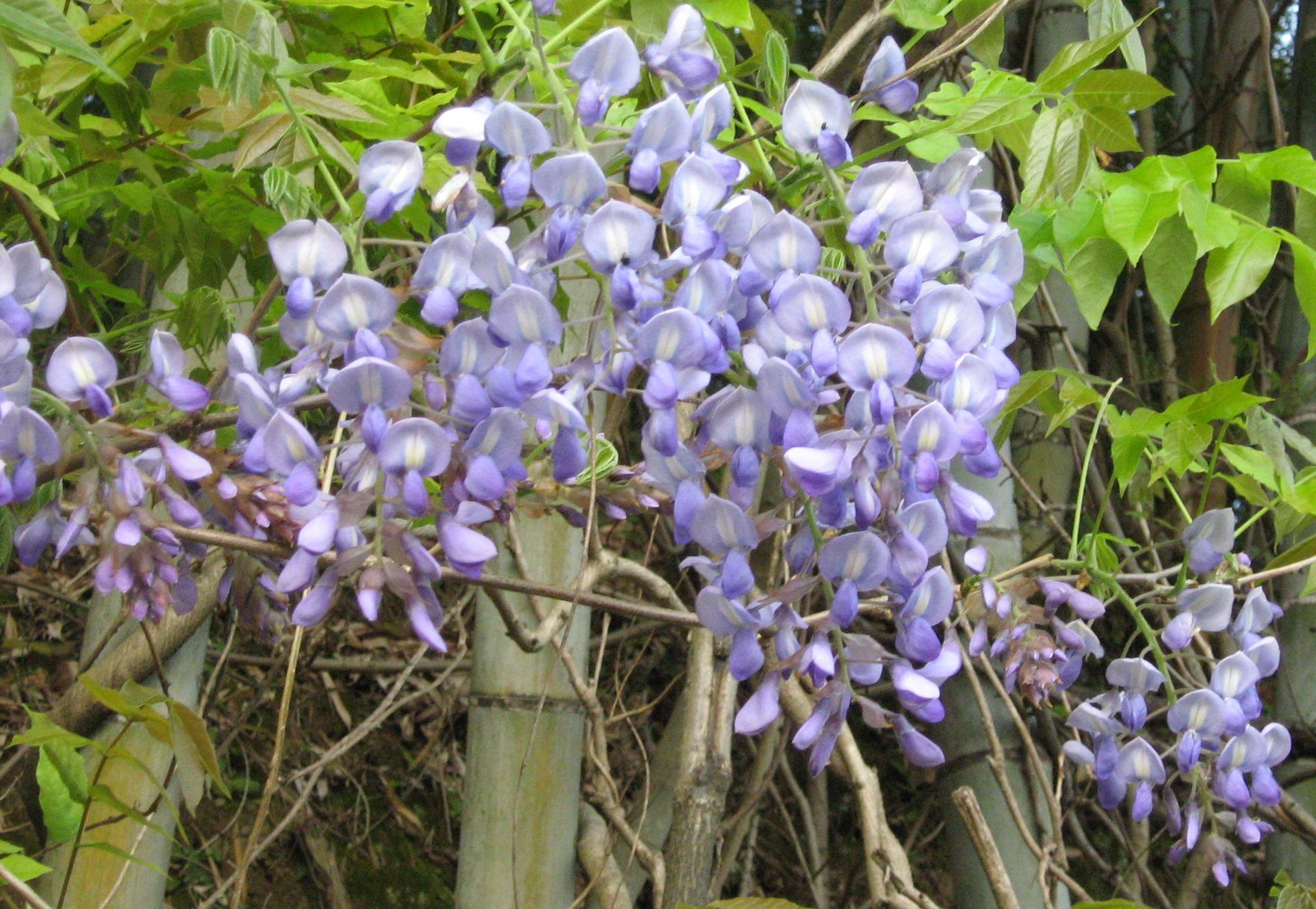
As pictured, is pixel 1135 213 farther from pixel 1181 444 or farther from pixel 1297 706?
pixel 1297 706

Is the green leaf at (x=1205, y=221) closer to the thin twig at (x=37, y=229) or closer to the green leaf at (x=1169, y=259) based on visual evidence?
the green leaf at (x=1169, y=259)

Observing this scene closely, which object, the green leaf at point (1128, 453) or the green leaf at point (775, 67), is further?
the green leaf at point (1128, 453)

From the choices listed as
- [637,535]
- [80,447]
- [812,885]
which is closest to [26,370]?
[80,447]

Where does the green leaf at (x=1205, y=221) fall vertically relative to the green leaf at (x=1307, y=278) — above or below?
above

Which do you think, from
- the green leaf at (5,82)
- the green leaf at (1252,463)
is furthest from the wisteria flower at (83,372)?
the green leaf at (1252,463)

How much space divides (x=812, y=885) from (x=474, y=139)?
1.34 m

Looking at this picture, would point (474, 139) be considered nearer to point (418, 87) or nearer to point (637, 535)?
point (418, 87)

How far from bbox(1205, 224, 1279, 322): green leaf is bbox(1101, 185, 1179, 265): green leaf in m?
0.07

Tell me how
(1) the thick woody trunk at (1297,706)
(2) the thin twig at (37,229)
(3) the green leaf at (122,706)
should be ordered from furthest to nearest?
(1) the thick woody trunk at (1297,706), (2) the thin twig at (37,229), (3) the green leaf at (122,706)

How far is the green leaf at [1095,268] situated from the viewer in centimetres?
85

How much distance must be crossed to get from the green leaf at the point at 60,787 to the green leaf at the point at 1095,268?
713 millimetres

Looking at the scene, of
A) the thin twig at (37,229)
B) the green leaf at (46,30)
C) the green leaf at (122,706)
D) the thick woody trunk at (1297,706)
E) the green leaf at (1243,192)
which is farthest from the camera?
the thick woody trunk at (1297,706)

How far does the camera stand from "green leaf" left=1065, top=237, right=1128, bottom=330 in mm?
849

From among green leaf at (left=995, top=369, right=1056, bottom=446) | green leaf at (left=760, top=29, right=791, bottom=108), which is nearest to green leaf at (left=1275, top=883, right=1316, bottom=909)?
green leaf at (left=995, top=369, right=1056, bottom=446)
